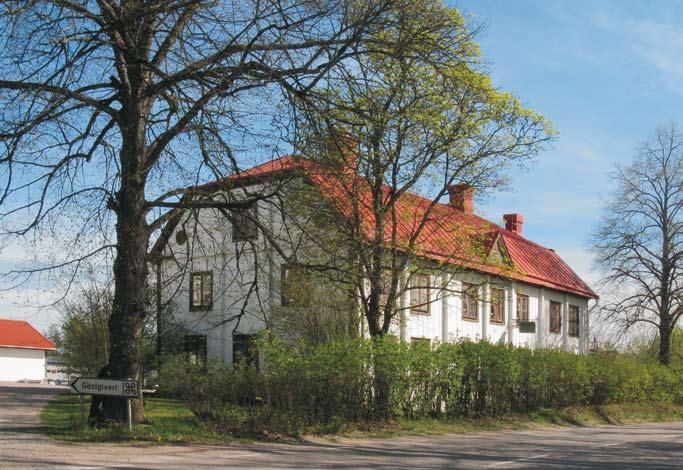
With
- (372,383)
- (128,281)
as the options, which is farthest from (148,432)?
(372,383)

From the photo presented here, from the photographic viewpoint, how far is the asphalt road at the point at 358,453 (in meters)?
12.5

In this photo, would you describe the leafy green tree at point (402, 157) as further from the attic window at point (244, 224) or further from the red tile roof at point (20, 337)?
the red tile roof at point (20, 337)

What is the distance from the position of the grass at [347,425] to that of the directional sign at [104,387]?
2.26 ft

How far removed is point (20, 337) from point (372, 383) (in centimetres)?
6137

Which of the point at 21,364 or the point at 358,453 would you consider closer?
the point at 358,453

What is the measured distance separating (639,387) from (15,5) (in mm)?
29591

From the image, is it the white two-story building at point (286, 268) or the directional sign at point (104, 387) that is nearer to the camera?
the directional sign at point (104, 387)

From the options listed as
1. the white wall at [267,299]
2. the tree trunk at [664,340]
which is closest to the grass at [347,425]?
the white wall at [267,299]

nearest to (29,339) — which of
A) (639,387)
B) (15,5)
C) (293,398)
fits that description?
(639,387)

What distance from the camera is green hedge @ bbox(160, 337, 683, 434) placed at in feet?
57.8

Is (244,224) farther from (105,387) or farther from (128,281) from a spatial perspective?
(105,387)

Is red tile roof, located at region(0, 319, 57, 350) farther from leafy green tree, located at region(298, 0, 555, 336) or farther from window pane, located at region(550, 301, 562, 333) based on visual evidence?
leafy green tree, located at region(298, 0, 555, 336)

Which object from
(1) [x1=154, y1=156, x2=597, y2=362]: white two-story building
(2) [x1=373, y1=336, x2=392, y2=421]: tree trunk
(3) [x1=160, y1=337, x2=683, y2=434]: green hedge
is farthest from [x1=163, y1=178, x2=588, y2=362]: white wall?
(2) [x1=373, y1=336, x2=392, y2=421]: tree trunk

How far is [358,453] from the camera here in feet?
50.8
